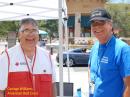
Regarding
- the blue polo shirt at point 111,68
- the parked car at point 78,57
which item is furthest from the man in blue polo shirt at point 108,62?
the parked car at point 78,57

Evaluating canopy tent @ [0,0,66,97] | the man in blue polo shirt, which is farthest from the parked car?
the man in blue polo shirt

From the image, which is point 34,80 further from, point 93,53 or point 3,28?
point 3,28

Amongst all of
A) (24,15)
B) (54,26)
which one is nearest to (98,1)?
(54,26)

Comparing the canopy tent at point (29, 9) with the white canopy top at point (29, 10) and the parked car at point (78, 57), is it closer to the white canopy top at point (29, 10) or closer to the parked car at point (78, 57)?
the white canopy top at point (29, 10)

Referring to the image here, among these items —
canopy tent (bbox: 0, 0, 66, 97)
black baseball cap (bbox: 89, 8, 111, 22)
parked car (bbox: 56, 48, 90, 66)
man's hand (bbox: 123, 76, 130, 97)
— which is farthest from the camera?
parked car (bbox: 56, 48, 90, 66)

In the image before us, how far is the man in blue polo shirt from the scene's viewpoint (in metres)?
3.76

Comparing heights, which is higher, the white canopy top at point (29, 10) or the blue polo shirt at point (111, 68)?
the white canopy top at point (29, 10)

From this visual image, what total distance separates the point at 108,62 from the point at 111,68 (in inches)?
2.5

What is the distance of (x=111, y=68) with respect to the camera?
151 inches

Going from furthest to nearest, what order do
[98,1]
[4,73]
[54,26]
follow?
1. [54,26]
2. [98,1]
3. [4,73]

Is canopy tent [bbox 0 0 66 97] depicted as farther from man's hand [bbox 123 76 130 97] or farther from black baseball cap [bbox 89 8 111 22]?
man's hand [bbox 123 76 130 97]

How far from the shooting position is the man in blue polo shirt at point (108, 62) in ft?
12.3

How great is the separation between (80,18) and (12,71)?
4789cm

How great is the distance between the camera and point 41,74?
4.10 meters
